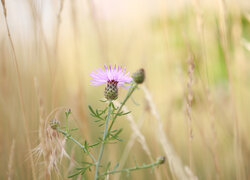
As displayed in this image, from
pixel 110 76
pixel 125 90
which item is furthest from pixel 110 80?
pixel 125 90

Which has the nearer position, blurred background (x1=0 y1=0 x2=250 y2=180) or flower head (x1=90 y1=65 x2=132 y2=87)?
flower head (x1=90 y1=65 x2=132 y2=87)

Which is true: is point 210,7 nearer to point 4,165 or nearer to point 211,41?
point 211,41

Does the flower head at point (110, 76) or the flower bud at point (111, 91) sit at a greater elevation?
the flower head at point (110, 76)

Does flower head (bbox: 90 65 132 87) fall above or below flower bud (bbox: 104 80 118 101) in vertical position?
above

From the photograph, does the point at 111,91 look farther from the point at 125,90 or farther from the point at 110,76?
the point at 125,90

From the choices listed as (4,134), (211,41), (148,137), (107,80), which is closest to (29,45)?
(4,134)

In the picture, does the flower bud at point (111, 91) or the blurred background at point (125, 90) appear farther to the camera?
the blurred background at point (125, 90)
